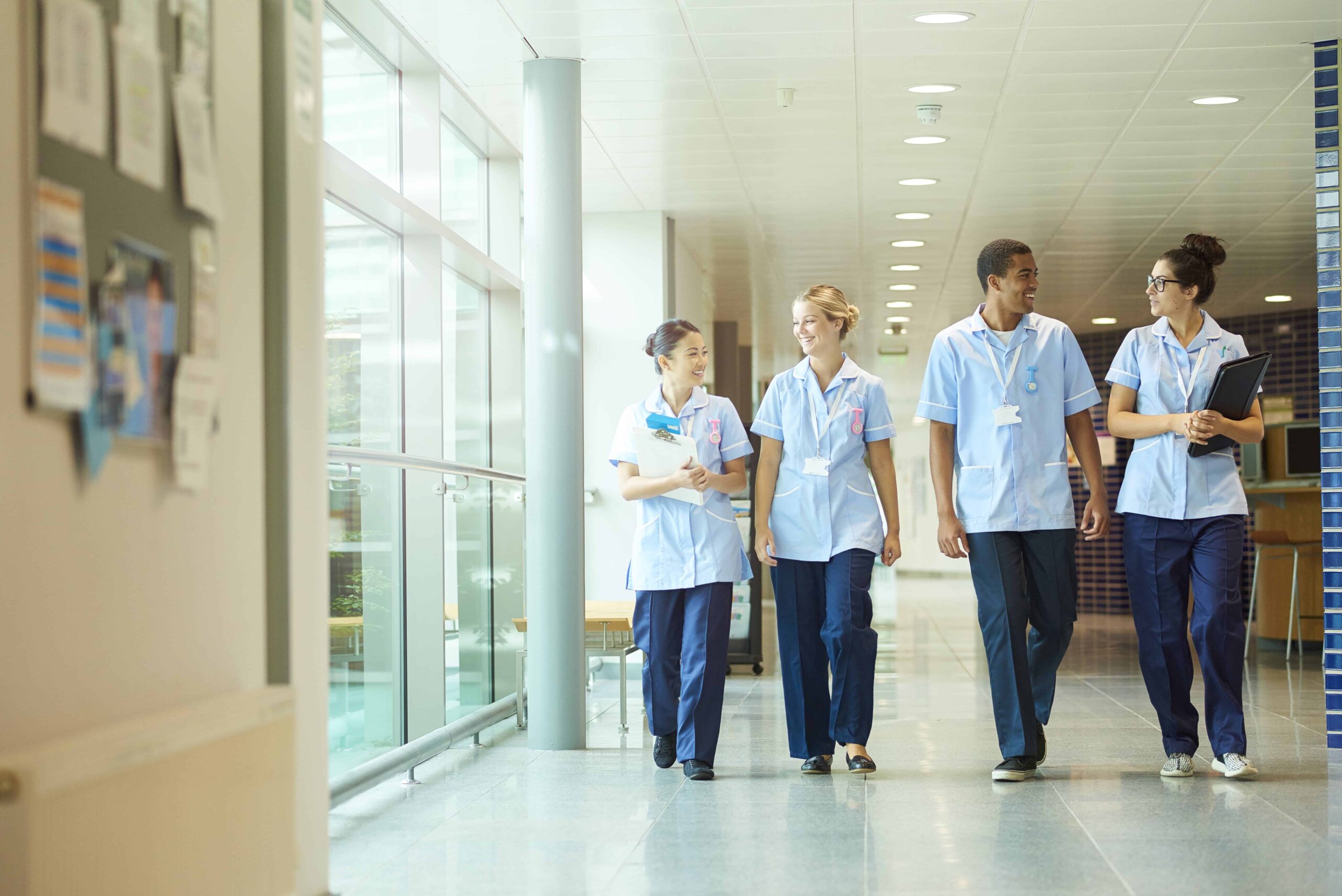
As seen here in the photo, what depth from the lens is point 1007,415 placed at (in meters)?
4.15

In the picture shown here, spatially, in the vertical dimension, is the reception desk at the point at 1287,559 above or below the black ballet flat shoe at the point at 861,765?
above

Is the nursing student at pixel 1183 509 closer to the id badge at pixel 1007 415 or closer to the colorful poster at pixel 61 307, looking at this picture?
the id badge at pixel 1007 415

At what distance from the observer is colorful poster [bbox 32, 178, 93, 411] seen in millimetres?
1844

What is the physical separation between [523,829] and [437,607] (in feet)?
4.48

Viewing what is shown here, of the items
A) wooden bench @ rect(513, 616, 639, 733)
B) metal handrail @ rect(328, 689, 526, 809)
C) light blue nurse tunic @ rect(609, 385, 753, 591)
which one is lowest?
metal handrail @ rect(328, 689, 526, 809)

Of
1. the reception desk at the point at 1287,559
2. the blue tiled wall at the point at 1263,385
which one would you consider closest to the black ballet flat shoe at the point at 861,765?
the reception desk at the point at 1287,559

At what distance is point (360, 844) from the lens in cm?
344

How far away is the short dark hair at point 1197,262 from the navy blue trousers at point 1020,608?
34.2 inches

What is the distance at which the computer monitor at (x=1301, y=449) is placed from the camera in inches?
383

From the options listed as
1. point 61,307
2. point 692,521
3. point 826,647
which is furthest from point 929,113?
point 61,307

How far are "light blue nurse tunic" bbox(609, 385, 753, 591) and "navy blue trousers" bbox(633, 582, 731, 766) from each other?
0.06m

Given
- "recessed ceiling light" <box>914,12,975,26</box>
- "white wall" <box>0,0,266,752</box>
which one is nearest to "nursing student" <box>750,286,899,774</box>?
"recessed ceiling light" <box>914,12,975,26</box>

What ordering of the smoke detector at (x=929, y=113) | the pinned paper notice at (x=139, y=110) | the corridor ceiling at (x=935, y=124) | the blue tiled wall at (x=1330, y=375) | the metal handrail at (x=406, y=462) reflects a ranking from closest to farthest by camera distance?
the pinned paper notice at (x=139, y=110) → the metal handrail at (x=406, y=462) → the blue tiled wall at (x=1330, y=375) → the corridor ceiling at (x=935, y=124) → the smoke detector at (x=929, y=113)

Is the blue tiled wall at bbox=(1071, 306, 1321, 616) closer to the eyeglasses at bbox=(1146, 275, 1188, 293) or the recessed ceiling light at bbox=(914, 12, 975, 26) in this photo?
the recessed ceiling light at bbox=(914, 12, 975, 26)
